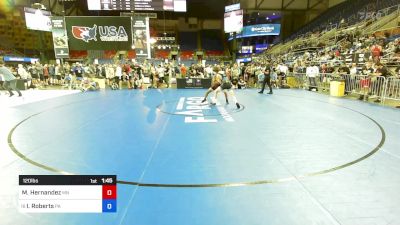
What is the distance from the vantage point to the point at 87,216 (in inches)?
99.7

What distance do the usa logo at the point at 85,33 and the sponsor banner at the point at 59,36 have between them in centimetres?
62

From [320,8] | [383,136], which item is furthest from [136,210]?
[320,8]

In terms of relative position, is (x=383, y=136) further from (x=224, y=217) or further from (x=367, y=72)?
(x=367, y=72)

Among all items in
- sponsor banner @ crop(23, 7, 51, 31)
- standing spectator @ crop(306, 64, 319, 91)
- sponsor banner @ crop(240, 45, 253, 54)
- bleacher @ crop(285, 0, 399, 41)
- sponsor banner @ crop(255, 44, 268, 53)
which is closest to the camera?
standing spectator @ crop(306, 64, 319, 91)

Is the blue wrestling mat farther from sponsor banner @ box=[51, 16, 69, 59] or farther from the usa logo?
the usa logo

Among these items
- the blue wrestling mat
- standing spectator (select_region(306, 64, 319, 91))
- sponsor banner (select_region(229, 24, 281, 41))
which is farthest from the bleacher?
the blue wrestling mat

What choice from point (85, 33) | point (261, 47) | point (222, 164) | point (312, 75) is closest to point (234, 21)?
point (312, 75)

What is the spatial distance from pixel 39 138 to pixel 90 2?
13.1m

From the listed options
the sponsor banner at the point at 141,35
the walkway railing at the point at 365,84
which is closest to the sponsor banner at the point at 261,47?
the walkway railing at the point at 365,84

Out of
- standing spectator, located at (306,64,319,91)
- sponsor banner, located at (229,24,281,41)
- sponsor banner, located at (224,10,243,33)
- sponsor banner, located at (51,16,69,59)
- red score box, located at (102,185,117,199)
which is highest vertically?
sponsor banner, located at (229,24,281,41)
